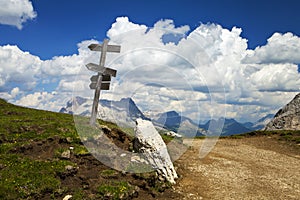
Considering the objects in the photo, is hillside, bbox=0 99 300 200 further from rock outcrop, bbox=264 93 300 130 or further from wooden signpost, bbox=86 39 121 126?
rock outcrop, bbox=264 93 300 130

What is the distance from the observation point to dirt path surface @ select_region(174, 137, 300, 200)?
58.1 feet

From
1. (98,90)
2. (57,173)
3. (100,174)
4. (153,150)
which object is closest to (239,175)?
(153,150)

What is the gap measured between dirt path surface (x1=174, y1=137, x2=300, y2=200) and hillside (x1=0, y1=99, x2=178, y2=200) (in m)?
2.97

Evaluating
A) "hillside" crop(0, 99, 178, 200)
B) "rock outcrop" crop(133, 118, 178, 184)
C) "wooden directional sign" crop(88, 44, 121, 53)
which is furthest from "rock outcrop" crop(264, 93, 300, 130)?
"hillside" crop(0, 99, 178, 200)

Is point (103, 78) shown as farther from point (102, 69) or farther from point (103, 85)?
point (102, 69)

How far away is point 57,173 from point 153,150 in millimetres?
6394

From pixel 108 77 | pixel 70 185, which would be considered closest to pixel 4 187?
pixel 70 185

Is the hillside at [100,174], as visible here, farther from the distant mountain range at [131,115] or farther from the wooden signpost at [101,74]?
the wooden signpost at [101,74]

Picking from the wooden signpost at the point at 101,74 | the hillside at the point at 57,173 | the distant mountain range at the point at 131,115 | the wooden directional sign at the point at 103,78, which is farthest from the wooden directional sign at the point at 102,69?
the hillside at the point at 57,173

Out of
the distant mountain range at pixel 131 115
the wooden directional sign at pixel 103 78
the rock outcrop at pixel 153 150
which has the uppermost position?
the wooden directional sign at pixel 103 78

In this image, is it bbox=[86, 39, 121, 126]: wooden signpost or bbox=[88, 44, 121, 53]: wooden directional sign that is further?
bbox=[88, 44, 121, 53]: wooden directional sign

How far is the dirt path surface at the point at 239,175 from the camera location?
1770 cm

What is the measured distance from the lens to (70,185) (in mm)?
14898

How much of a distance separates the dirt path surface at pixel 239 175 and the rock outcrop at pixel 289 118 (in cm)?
1914
